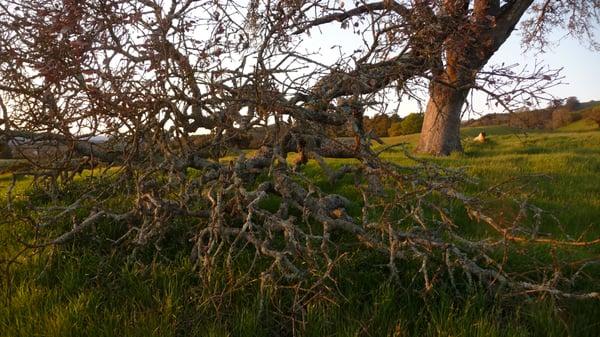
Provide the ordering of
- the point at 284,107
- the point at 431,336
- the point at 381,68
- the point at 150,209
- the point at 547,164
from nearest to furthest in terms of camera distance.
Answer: the point at 431,336
the point at 284,107
the point at 150,209
the point at 381,68
the point at 547,164

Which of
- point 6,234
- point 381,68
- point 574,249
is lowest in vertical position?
point 574,249

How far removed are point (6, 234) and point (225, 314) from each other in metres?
2.78

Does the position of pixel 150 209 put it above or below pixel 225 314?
above

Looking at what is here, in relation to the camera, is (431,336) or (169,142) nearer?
(431,336)

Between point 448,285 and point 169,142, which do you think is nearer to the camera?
point 448,285

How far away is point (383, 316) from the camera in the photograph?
2.73 metres

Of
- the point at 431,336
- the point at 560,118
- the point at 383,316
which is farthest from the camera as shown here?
the point at 560,118

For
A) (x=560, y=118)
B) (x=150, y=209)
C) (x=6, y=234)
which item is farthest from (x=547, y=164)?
(x=560, y=118)

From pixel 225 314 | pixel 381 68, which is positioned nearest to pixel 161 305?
pixel 225 314

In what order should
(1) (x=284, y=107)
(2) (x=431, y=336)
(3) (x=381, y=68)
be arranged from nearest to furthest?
(2) (x=431, y=336) < (1) (x=284, y=107) < (3) (x=381, y=68)

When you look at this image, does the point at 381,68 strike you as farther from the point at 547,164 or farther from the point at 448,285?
the point at 547,164

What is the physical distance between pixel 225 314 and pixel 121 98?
1.64 m

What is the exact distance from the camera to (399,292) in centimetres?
309

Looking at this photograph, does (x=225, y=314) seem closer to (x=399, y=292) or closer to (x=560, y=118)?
(x=399, y=292)
